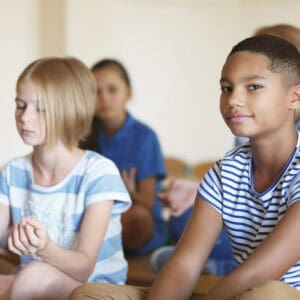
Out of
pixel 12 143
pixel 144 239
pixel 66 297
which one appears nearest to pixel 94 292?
pixel 66 297

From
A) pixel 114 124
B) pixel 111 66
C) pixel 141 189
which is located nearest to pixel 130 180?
pixel 141 189

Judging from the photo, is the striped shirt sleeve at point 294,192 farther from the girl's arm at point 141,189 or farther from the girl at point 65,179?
the girl's arm at point 141,189

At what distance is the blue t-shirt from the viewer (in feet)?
6.48

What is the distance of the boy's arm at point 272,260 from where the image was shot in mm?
924

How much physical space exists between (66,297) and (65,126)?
1.23 ft

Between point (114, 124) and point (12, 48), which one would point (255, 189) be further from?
point (12, 48)

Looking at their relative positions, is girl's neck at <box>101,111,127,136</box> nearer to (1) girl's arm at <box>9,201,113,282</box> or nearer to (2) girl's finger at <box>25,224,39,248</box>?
(1) girl's arm at <box>9,201,113,282</box>

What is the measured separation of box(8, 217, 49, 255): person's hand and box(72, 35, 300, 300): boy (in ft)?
0.51

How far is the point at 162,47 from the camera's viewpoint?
8.54ft

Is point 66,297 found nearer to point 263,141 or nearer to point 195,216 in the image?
point 195,216

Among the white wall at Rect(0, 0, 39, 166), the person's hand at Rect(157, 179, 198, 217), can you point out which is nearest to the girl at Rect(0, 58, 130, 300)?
the person's hand at Rect(157, 179, 198, 217)

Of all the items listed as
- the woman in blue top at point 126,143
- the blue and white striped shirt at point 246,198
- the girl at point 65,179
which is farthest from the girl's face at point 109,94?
the blue and white striped shirt at point 246,198

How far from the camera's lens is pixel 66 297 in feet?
3.61

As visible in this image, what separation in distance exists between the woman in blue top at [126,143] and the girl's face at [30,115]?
24.2 inches
